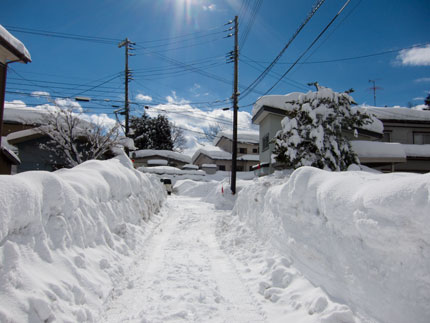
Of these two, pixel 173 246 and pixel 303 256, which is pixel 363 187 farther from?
pixel 173 246

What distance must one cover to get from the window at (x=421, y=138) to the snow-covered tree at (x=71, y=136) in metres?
20.9

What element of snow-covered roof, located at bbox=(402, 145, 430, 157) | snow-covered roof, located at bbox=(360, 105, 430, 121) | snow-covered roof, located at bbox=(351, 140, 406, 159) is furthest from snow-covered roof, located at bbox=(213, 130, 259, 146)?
snow-covered roof, located at bbox=(351, 140, 406, 159)

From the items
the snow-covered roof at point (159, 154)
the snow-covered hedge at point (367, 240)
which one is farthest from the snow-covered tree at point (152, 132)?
the snow-covered hedge at point (367, 240)

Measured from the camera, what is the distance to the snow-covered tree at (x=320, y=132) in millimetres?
11172

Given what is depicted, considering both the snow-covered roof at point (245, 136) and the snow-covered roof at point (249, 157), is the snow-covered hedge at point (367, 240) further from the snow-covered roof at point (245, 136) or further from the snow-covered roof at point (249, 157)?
the snow-covered roof at point (245, 136)

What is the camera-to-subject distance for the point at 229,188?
17.1 metres

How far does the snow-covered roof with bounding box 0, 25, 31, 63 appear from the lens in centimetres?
685

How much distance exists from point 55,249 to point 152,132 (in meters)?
42.1

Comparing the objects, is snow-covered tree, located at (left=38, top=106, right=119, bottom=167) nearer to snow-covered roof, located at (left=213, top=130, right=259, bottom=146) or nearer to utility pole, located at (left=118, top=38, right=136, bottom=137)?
utility pole, located at (left=118, top=38, right=136, bottom=137)

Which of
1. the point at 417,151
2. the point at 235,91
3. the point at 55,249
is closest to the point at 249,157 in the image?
the point at 235,91

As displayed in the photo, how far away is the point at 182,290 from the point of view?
13.6 feet

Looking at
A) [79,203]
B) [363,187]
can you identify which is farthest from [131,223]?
[363,187]

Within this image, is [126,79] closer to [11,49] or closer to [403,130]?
[11,49]

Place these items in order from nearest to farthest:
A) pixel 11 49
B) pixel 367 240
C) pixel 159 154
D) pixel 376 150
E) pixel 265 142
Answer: pixel 367 240 → pixel 11 49 → pixel 376 150 → pixel 265 142 → pixel 159 154
